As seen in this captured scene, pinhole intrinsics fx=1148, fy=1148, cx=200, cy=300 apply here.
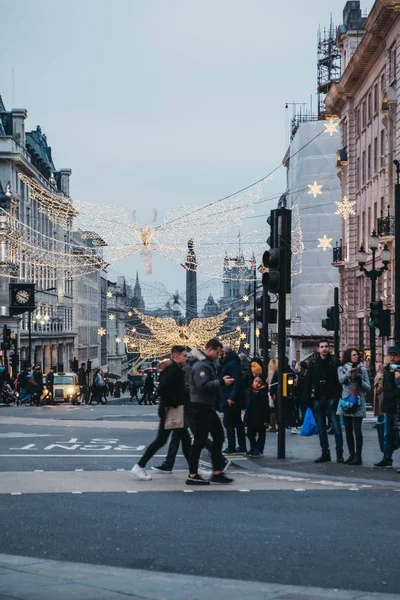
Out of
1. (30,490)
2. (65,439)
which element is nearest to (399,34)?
(65,439)

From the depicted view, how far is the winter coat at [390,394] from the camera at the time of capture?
645 inches

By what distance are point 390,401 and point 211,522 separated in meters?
5.82

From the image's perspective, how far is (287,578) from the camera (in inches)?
335

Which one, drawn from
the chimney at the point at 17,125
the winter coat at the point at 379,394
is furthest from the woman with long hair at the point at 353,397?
the chimney at the point at 17,125

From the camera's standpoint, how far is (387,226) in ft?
148

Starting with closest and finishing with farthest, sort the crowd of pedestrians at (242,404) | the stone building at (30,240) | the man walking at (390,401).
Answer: the crowd of pedestrians at (242,404) < the man walking at (390,401) < the stone building at (30,240)

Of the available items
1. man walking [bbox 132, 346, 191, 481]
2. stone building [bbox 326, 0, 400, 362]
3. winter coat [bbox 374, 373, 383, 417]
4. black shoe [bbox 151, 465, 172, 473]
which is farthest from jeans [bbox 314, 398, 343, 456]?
stone building [bbox 326, 0, 400, 362]

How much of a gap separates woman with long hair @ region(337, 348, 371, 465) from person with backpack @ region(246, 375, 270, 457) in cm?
174

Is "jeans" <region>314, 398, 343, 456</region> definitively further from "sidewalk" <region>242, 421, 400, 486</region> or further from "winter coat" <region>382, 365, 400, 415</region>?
"winter coat" <region>382, 365, 400, 415</region>

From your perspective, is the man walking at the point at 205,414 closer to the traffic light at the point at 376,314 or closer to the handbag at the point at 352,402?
the handbag at the point at 352,402

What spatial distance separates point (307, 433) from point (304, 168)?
58.6 metres

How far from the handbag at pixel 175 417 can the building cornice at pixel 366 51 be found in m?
32.1

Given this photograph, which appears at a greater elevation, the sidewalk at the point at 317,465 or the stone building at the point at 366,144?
the stone building at the point at 366,144

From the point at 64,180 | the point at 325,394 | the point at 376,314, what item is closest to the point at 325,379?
the point at 325,394
